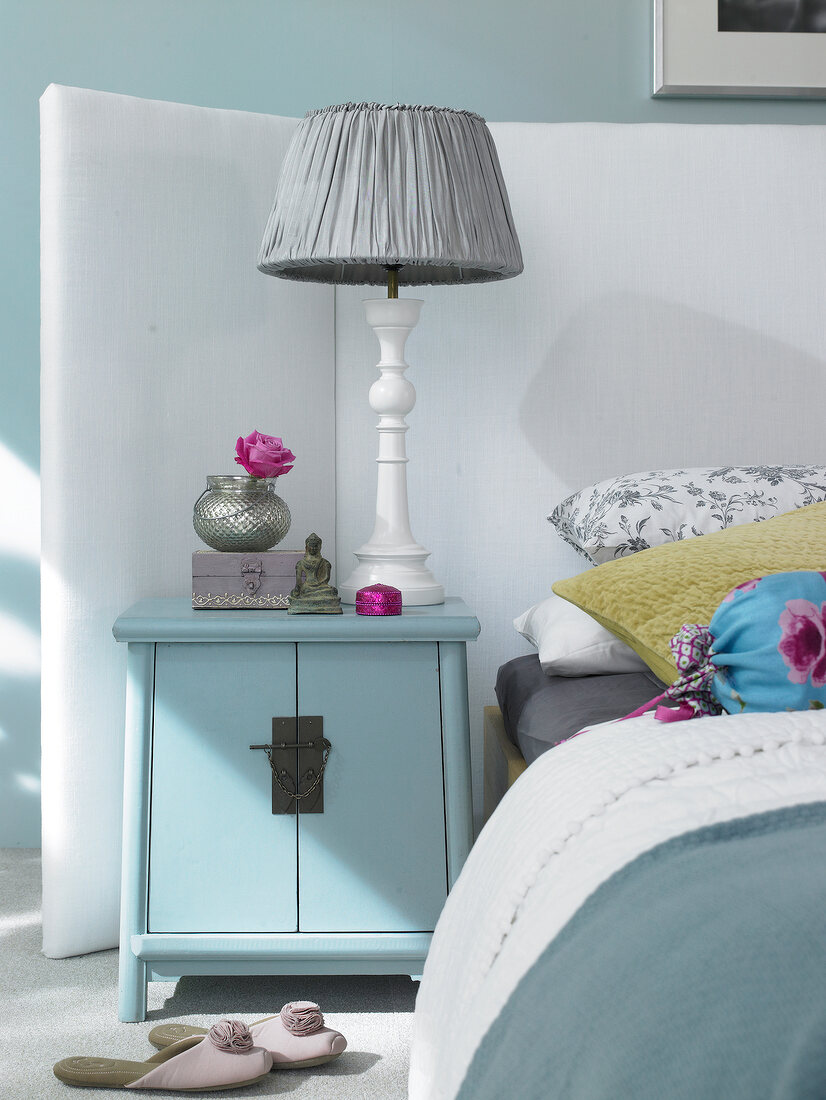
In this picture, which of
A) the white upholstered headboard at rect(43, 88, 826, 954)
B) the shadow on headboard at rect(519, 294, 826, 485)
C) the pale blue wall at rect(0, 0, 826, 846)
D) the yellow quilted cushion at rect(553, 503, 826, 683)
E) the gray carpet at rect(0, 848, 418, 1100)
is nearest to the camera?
the yellow quilted cushion at rect(553, 503, 826, 683)

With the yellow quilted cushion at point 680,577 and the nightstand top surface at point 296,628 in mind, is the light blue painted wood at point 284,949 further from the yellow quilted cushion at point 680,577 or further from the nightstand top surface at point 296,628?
the yellow quilted cushion at point 680,577

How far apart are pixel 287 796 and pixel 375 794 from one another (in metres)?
0.13

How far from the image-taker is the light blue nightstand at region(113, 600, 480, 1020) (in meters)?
1.42

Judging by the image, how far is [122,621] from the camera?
56.0 inches

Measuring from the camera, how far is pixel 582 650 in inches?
56.6

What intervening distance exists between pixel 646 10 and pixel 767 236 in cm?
57

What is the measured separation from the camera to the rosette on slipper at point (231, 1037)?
4.06ft

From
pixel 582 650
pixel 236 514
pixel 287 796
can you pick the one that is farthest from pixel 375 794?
pixel 236 514

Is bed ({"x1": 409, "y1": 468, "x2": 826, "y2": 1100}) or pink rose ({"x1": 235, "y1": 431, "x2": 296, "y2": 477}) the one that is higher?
pink rose ({"x1": 235, "y1": 431, "x2": 296, "y2": 477})

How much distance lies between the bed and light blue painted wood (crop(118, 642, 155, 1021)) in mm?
630

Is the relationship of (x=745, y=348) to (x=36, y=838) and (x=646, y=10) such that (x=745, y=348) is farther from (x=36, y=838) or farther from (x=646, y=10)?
(x=36, y=838)

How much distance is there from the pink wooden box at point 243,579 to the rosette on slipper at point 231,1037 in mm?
600

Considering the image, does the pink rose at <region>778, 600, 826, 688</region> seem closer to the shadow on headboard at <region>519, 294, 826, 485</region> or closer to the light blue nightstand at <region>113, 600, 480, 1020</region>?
the light blue nightstand at <region>113, 600, 480, 1020</region>

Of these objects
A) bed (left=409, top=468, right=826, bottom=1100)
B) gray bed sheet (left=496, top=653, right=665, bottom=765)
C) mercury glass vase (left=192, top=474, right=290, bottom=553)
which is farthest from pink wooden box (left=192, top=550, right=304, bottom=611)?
bed (left=409, top=468, right=826, bottom=1100)
